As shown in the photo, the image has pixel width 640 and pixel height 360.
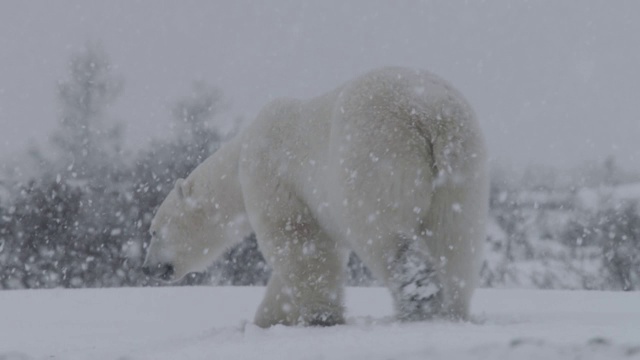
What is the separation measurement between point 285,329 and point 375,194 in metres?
0.65

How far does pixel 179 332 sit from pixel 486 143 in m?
2.10

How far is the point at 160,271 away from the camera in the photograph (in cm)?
546

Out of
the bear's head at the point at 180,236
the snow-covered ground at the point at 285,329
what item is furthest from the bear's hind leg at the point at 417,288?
the bear's head at the point at 180,236

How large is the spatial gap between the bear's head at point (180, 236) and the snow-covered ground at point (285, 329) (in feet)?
1.23

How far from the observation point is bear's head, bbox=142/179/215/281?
208 inches

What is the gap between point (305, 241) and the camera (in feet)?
13.3

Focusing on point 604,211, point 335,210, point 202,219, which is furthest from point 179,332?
point 604,211

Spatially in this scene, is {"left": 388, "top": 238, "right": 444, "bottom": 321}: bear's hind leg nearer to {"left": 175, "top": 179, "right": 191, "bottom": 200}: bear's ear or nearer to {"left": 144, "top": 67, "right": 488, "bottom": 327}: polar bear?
{"left": 144, "top": 67, "right": 488, "bottom": 327}: polar bear

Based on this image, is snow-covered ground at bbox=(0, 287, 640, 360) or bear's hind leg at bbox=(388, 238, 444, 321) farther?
bear's hind leg at bbox=(388, 238, 444, 321)

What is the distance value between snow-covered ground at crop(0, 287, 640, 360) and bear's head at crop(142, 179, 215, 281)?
1.23 ft

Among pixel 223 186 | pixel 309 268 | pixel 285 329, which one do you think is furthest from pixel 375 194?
pixel 223 186

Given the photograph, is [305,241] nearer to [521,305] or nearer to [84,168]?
[521,305]

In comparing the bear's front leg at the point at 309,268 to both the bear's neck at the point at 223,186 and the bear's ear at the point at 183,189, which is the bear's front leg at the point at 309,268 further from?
the bear's ear at the point at 183,189

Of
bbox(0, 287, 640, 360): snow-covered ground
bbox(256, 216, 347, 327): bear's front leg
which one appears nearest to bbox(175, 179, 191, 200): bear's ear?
bbox(0, 287, 640, 360): snow-covered ground
